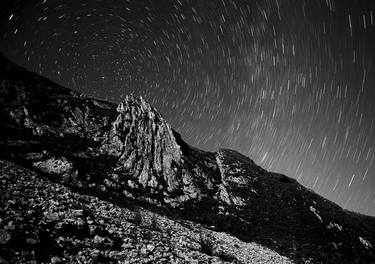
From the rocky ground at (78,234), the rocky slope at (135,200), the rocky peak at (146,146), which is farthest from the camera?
the rocky peak at (146,146)

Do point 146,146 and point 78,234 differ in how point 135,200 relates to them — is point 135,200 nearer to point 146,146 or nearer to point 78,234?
point 78,234

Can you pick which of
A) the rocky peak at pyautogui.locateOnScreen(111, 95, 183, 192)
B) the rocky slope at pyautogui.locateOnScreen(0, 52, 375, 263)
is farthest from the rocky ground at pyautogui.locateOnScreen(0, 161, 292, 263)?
the rocky peak at pyautogui.locateOnScreen(111, 95, 183, 192)

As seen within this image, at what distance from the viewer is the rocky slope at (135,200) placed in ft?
40.2

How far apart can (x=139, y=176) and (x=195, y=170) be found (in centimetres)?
1320

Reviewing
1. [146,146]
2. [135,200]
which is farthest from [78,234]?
[146,146]

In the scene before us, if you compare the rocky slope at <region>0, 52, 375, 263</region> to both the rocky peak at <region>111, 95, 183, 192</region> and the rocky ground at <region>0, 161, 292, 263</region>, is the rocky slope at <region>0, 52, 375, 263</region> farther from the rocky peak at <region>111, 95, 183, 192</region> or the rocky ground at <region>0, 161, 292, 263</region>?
the rocky peak at <region>111, 95, 183, 192</region>

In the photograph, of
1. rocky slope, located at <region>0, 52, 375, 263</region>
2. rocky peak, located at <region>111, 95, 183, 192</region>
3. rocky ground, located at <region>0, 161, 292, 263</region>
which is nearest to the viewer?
rocky ground, located at <region>0, 161, 292, 263</region>

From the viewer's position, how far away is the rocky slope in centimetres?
1227

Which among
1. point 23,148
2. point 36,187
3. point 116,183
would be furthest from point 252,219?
point 23,148

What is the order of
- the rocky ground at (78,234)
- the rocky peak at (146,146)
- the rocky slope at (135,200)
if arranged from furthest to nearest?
the rocky peak at (146,146) → the rocky slope at (135,200) → the rocky ground at (78,234)

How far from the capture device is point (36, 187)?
17.1m

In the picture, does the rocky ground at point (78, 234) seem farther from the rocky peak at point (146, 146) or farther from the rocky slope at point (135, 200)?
the rocky peak at point (146, 146)

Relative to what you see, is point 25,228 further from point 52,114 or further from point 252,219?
point 52,114

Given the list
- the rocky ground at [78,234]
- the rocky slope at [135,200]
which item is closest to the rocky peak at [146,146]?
the rocky slope at [135,200]
